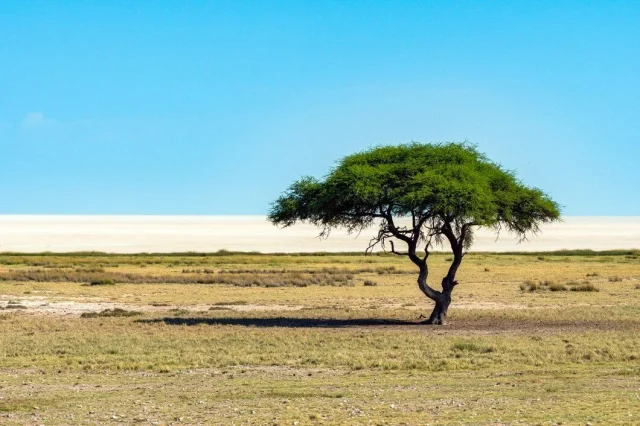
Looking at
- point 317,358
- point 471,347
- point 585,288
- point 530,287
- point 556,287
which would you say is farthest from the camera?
point 530,287

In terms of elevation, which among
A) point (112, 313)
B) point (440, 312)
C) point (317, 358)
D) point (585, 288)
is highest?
point (585, 288)

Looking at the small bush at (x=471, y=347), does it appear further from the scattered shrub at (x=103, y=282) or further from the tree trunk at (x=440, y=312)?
the scattered shrub at (x=103, y=282)

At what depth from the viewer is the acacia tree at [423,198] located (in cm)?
3466

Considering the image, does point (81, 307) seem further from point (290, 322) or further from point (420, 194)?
point (420, 194)

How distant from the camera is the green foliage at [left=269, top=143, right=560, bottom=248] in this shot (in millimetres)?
34594

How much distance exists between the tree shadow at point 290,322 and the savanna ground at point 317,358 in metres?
0.08

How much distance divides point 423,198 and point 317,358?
10.4 metres

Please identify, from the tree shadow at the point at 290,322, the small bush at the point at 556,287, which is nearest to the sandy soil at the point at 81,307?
the tree shadow at the point at 290,322

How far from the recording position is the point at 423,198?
34.2 meters

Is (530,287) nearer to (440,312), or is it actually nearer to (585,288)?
(585,288)

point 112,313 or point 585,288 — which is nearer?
point 112,313

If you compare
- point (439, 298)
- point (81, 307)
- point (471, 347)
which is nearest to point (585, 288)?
point (439, 298)

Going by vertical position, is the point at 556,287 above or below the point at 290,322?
above

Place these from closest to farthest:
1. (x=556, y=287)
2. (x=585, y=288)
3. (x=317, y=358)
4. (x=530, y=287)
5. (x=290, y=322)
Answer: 1. (x=317, y=358)
2. (x=290, y=322)
3. (x=585, y=288)
4. (x=556, y=287)
5. (x=530, y=287)
